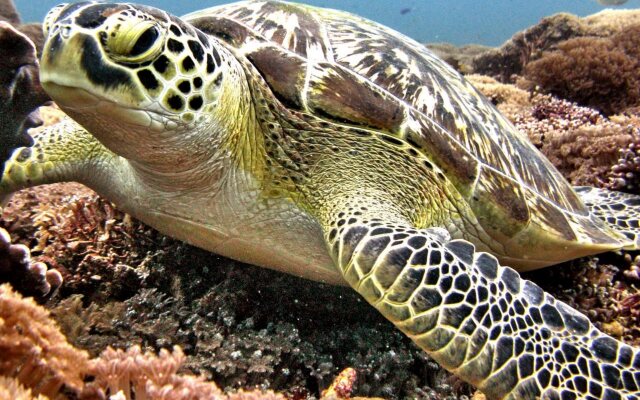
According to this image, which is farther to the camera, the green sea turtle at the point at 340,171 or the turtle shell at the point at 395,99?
the turtle shell at the point at 395,99

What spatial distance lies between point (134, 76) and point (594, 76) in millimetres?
6120

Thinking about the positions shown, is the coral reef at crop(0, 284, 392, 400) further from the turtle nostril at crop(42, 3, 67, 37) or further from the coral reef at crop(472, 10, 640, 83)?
the coral reef at crop(472, 10, 640, 83)

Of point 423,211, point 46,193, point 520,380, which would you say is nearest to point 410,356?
point 520,380

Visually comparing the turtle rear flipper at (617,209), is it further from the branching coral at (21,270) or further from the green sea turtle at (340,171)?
the branching coral at (21,270)

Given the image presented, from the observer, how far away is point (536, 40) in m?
8.25

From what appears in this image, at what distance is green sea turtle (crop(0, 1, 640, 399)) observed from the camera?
4.84 feet

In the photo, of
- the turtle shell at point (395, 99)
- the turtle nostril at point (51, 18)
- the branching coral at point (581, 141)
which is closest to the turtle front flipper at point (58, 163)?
the turtle nostril at point (51, 18)

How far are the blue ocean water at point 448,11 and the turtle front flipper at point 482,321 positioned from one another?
385ft

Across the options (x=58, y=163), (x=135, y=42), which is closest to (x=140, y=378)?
(x=135, y=42)

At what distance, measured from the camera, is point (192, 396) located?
116cm

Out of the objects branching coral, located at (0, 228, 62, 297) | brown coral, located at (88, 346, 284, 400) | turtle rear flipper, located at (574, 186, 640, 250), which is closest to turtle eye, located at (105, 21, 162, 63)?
→ branching coral, located at (0, 228, 62, 297)

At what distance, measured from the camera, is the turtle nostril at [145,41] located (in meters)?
1.44

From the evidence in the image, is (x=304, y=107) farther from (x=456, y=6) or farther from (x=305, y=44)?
(x=456, y=6)

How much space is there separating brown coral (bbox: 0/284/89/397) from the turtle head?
64 cm
